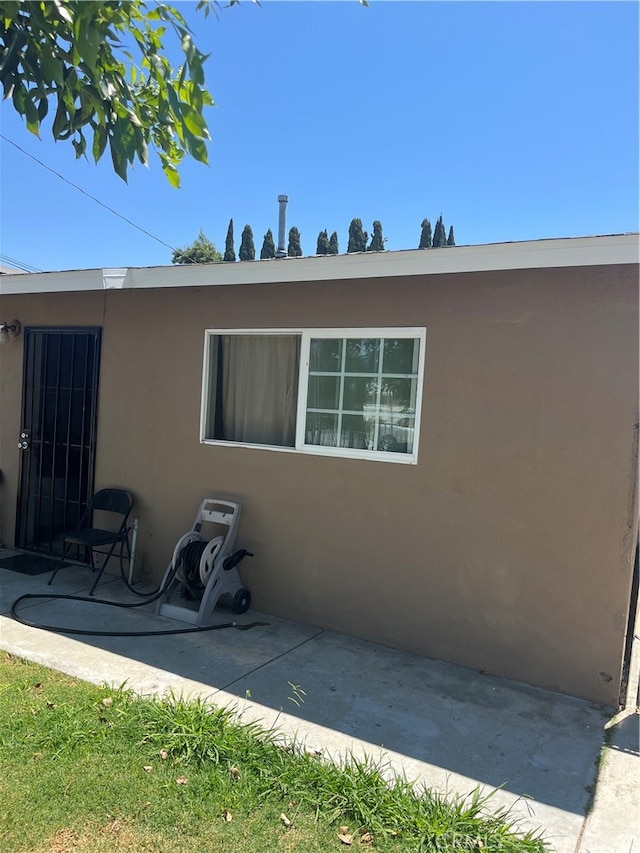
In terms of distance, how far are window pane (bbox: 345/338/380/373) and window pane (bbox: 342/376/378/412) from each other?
0.07 meters

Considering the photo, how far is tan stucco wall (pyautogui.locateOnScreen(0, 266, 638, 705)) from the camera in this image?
3553 millimetres

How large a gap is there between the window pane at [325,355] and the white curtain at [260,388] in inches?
6.4

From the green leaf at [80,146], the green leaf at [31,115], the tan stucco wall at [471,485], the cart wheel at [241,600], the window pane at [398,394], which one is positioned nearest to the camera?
the green leaf at [31,115]

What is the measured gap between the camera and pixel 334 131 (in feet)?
33.6

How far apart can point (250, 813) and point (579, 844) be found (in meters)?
1.29

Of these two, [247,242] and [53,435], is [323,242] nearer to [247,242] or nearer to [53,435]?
[247,242]

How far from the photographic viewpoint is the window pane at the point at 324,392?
4535mm

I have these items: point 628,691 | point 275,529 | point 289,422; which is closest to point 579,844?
point 628,691

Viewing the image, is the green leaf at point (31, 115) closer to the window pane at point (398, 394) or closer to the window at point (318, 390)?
the window at point (318, 390)

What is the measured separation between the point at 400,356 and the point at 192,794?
2.93 m

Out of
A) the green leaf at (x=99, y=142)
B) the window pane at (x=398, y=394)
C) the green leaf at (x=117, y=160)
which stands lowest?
the window pane at (x=398, y=394)

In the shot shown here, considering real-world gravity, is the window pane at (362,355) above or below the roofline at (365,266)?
below

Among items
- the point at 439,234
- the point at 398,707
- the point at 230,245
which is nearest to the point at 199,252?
the point at 230,245

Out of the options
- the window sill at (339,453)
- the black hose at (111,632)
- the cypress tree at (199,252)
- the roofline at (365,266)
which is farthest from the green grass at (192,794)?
the cypress tree at (199,252)
